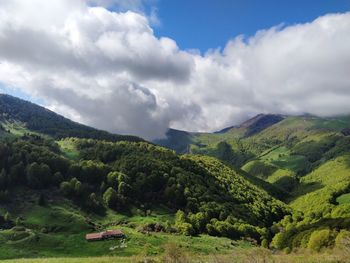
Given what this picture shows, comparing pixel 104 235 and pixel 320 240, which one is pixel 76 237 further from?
pixel 320 240

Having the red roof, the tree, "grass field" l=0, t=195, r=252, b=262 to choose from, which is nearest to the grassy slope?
"grass field" l=0, t=195, r=252, b=262

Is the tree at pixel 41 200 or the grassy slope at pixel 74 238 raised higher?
the tree at pixel 41 200

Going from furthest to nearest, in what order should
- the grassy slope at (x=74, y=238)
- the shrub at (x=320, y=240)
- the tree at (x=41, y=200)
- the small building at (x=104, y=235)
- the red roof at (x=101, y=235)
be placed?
1. the tree at (x=41, y=200)
2. the red roof at (x=101, y=235)
3. the small building at (x=104, y=235)
4. the shrub at (x=320, y=240)
5. the grassy slope at (x=74, y=238)

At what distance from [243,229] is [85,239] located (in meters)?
81.5

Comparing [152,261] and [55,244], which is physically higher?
[152,261]

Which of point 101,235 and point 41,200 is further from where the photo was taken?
point 41,200

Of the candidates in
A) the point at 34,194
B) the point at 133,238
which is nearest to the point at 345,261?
the point at 133,238

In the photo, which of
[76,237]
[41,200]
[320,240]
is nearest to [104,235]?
[76,237]

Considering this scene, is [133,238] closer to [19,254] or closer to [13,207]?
[19,254]

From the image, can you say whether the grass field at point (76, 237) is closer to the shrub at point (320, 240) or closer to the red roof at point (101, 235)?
the red roof at point (101, 235)

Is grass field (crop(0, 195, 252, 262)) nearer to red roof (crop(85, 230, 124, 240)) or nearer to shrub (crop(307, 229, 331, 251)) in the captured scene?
red roof (crop(85, 230, 124, 240))

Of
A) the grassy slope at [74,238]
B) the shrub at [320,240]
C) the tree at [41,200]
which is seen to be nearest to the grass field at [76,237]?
the grassy slope at [74,238]

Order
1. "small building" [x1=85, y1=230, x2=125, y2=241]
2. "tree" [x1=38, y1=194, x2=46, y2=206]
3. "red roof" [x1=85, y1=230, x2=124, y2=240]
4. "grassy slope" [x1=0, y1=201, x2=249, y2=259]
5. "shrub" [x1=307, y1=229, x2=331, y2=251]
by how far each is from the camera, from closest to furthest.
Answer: "grassy slope" [x1=0, y1=201, x2=249, y2=259]
"shrub" [x1=307, y1=229, x2=331, y2=251]
"small building" [x1=85, y1=230, x2=125, y2=241]
"red roof" [x1=85, y1=230, x2=124, y2=240]
"tree" [x1=38, y1=194, x2=46, y2=206]

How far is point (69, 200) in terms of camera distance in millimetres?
197000
